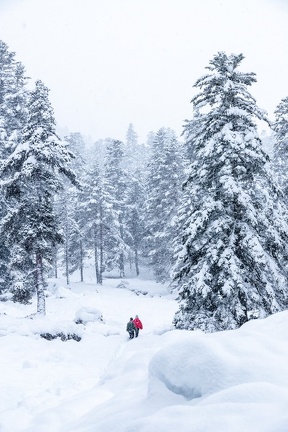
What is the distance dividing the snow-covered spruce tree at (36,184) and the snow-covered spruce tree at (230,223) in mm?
10204

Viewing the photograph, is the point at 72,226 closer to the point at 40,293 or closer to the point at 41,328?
the point at 40,293

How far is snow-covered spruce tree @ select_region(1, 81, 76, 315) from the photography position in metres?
20.7

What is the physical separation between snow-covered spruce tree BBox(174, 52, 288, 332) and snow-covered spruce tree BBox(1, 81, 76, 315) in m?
10.2

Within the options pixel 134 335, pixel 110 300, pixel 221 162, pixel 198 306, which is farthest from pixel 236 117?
pixel 110 300

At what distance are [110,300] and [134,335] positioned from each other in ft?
45.6

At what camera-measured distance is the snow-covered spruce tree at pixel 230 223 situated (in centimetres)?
1263

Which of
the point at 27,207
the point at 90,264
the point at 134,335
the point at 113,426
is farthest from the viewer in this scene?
the point at 90,264

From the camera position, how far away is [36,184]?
71.1 ft

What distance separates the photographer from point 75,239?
4797 centimetres

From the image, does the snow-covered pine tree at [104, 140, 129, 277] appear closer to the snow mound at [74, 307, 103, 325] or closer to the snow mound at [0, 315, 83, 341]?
the snow mound at [74, 307, 103, 325]

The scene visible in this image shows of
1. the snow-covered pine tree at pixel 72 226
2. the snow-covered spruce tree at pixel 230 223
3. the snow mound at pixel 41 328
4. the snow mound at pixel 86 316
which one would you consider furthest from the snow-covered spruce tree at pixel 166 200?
the snow-covered spruce tree at pixel 230 223

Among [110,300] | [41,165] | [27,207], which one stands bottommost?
[110,300]

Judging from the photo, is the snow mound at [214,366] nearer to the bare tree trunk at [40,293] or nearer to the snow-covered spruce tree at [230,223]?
the snow-covered spruce tree at [230,223]

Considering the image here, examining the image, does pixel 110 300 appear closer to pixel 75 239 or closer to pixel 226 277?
pixel 75 239
